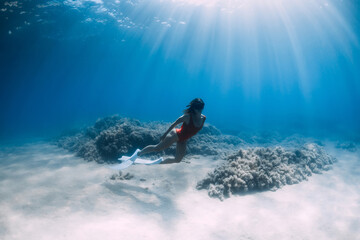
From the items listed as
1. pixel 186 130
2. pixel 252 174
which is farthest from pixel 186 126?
pixel 252 174

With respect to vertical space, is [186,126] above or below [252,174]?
above

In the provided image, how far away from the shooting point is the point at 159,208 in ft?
17.1

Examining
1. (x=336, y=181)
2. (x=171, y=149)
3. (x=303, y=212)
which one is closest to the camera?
(x=303, y=212)

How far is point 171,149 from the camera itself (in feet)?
32.9

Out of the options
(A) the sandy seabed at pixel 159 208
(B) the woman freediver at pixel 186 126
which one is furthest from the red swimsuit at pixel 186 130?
(A) the sandy seabed at pixel 159 208

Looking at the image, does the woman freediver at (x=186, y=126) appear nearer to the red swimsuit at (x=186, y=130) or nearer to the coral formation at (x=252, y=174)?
the red swimsuit at (x=186, y=130)

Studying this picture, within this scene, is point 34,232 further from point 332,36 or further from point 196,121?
point 332,36

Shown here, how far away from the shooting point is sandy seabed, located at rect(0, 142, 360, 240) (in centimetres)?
411

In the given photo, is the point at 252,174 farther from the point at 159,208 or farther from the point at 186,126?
the point at 159,208

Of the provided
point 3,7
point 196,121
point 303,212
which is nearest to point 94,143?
point 196,121

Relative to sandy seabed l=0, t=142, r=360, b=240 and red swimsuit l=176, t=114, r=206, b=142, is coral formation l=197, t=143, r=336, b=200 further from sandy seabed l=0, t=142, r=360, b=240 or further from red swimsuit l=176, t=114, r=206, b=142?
red swimsuit l=176, t=114, r=206, b=142

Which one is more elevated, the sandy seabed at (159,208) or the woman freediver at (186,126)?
the woman freediver at (186,126)

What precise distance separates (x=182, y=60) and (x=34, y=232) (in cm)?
6281

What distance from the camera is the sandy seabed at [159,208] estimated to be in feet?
13.5
